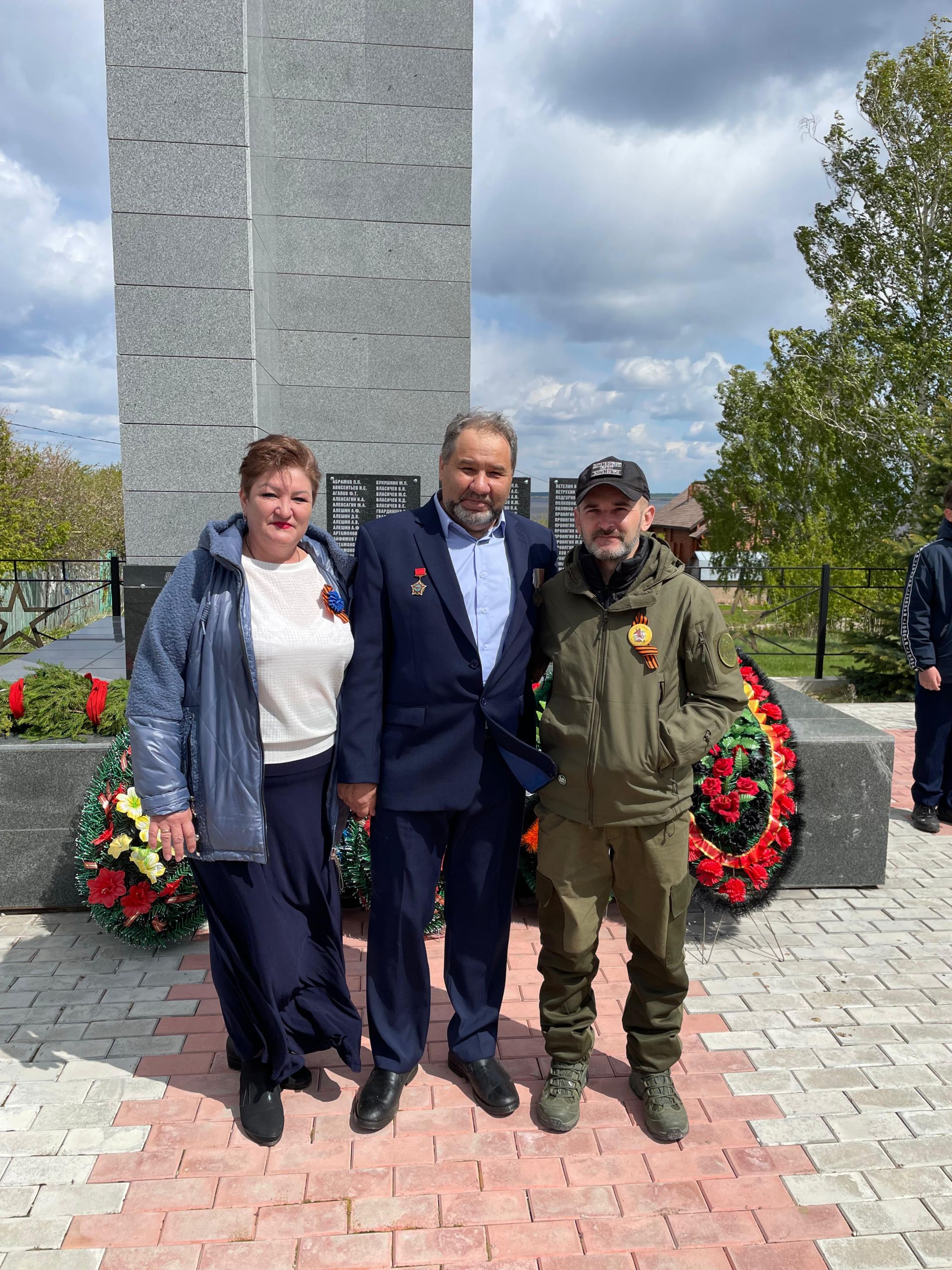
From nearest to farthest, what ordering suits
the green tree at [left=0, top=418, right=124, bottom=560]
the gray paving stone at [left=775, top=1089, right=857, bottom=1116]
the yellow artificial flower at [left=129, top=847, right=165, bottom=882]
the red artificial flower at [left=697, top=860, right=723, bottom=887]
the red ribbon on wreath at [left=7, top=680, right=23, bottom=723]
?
the gray paving stone at [left=775, top=1089, right=857, bottom=1116], the yellow artificial flower at [left=129, top=847, right=165, bottom=882], the red artificial flower at [left=697, top=860, right=723, bottom=887], the red ribbon on wreath at [left=7, top=680, right=23, bottom=723], the green tree at [left=0, top=418, right=124, bottom=560]

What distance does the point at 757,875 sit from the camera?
3.65 meters

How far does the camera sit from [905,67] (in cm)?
2073

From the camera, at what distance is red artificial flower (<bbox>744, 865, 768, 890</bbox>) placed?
3650mm

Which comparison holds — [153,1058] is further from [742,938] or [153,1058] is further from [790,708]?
[790,708]

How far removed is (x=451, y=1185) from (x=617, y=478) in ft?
6.64

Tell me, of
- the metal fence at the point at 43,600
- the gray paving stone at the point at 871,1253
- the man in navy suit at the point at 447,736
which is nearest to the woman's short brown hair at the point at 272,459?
the man in navy suit at the point at 447,736

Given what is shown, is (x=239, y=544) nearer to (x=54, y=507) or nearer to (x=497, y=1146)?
(x=497, y=1146)

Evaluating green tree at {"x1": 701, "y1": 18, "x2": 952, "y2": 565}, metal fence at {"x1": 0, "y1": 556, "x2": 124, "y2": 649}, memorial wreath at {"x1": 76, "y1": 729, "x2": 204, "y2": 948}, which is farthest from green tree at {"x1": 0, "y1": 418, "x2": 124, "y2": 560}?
green tree at {"x1": 701, "y1": 18, "x2": 952, "y2": 565}

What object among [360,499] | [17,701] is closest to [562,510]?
[360,499]

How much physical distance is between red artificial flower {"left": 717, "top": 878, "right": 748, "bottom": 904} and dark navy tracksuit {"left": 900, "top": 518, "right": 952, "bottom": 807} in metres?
2.18

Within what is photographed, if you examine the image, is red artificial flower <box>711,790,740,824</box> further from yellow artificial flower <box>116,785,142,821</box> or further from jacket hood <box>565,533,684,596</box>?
yellow artificial flower <box>116,785,142,821</box>

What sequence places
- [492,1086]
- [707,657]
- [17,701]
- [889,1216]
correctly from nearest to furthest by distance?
[889,1216], [707,657], [492,1086], [17,701]

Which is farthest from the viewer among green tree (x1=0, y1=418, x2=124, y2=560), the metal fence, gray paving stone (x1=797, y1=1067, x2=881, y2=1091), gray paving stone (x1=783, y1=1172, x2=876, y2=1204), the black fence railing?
green tree (x1=0, y1=418, x2=124, y2=560)

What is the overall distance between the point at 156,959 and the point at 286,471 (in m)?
2.31
